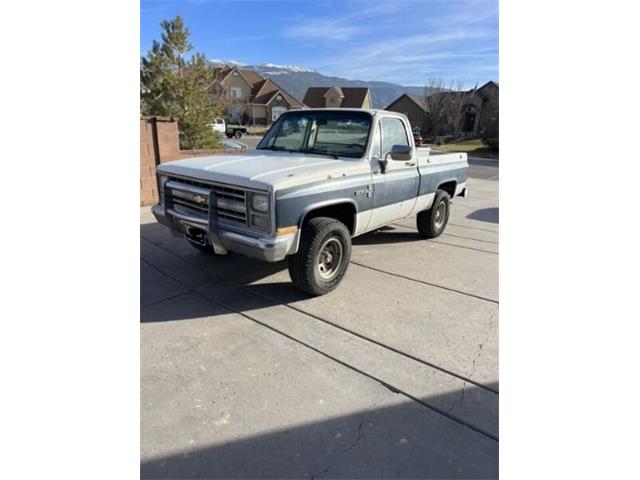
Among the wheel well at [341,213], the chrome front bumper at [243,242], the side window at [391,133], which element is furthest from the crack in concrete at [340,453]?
the side window at [391,133]

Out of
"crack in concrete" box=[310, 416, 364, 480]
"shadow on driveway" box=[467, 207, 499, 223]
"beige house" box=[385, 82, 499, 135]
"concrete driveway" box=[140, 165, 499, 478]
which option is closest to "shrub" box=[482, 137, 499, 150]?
"beige house" box=[385, 82, 499, 135]

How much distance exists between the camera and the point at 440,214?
6723mm

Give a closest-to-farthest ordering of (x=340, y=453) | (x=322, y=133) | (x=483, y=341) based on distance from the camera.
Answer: (x=340, y=453) < (x=483, y=341) < (x=322, y=133)

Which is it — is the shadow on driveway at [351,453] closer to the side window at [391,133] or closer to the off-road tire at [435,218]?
the side window at [391,133]

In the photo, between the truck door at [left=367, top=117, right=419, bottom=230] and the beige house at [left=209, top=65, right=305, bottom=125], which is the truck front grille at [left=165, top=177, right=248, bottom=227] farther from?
the beige house at [left=209, top=65, right=305, bottom=125]

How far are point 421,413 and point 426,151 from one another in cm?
424

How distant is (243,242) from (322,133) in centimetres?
202

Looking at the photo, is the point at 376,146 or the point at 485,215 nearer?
the point at 376,146

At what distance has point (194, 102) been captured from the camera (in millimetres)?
12039

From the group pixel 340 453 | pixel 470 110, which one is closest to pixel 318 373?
pixel 340 453

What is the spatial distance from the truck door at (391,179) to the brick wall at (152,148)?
18.3 ft

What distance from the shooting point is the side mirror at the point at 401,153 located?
4.65 metres

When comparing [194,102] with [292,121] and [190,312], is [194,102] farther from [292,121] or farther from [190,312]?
[190,312]

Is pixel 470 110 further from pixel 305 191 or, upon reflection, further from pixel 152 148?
pixel 305 191
